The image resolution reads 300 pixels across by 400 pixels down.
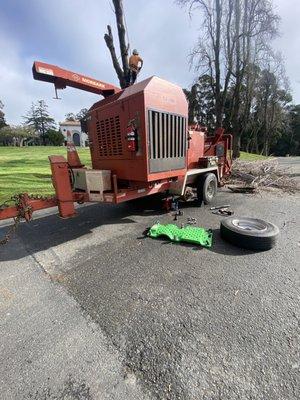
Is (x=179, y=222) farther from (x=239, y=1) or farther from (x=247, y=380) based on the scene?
(x=239, y=1)

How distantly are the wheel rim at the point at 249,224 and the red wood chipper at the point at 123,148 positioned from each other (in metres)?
1.61

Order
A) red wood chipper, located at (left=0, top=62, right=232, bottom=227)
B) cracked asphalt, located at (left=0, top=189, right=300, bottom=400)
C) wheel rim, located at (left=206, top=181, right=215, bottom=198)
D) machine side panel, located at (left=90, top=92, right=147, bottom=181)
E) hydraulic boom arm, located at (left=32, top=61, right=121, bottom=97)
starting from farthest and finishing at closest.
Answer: wheel rim, located at (left=206, top=181, right=215, bottom=198)
machine side panel, located at (left=90, top=92, right=147, bottom=181)
hydraulic boom arm, located at (left=32, top=61, right=121, bottom=97)
red wood chipper, located at (left=0, top=62, right=232, bottom=227)
cracked asphalt, located at (left=0, top=189, right=300, bottom=400)

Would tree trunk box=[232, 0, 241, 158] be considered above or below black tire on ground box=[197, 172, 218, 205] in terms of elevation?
above

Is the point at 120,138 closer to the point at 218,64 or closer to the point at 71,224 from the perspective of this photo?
the point at 71,224

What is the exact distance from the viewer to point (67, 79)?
4766 mm

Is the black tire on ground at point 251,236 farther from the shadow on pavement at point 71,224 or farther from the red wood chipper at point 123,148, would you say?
the shadow on pavement at point 71,224

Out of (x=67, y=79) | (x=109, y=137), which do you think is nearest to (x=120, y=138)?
(x=109, y=137)

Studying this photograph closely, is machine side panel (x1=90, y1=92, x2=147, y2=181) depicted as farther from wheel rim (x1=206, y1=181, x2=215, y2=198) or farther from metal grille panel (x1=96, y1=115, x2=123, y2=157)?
wheel rim (x1=206, y1=181, x2=215, y2=198)

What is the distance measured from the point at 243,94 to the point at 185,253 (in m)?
23.4

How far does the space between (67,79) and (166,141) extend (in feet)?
7.25

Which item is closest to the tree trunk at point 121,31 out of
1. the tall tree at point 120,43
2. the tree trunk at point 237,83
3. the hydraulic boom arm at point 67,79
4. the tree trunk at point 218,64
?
the tall tree at point 120,43

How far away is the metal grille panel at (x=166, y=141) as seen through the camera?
463 centimetres

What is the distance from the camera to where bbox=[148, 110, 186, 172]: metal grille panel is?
4.63 metres

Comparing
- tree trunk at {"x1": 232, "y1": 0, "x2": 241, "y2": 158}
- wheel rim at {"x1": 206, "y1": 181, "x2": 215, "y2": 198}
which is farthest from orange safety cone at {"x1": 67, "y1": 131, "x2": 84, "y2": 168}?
tree trunk at {"x1": 232, "y1": 0, "x2": 241, "y2": 158}
